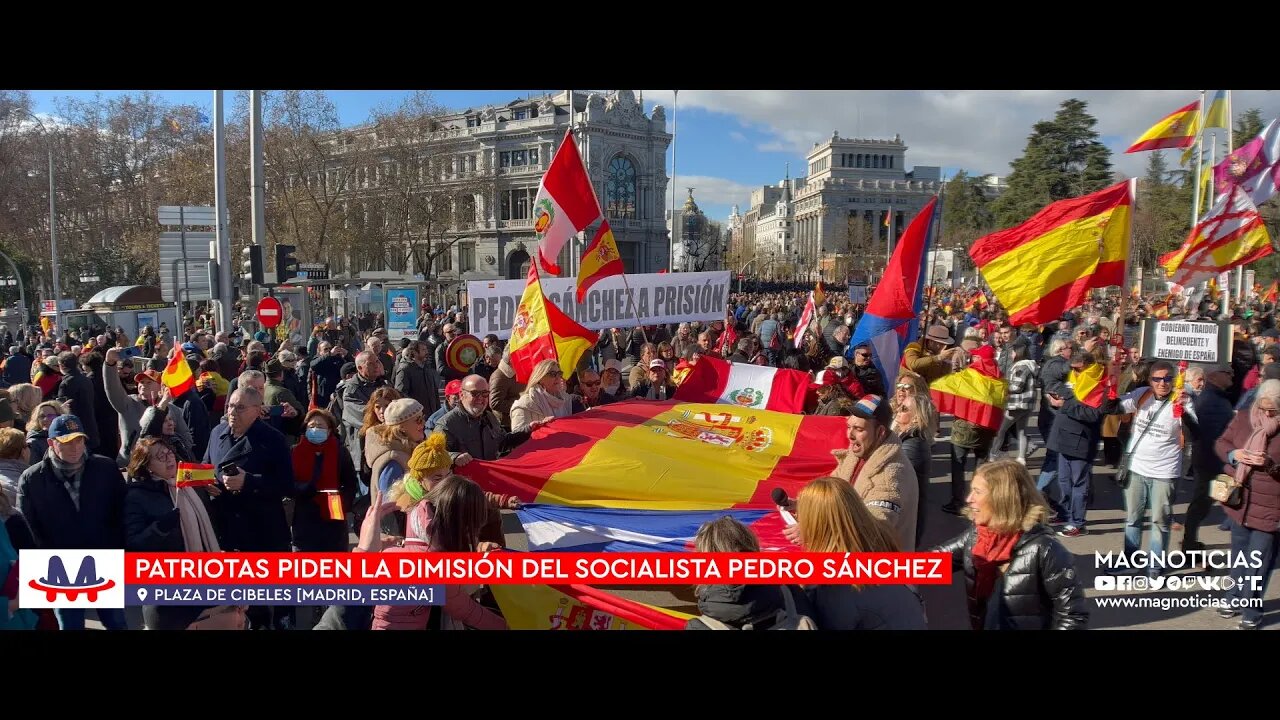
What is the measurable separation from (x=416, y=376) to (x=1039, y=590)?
7432mm

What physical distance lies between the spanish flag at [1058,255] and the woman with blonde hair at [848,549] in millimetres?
4518

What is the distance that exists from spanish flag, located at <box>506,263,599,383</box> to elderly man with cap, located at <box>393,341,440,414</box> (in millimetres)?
1699

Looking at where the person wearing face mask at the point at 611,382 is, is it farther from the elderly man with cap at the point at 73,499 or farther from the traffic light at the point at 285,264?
the traffic light at the point at 285,264

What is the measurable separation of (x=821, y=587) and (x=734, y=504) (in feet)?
7.64

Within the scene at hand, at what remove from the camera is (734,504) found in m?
5.50

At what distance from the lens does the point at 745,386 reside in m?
8.33

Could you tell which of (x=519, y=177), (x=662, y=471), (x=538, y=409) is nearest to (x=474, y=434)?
(x=538, y=409)

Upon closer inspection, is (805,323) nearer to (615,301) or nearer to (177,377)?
(615,301)

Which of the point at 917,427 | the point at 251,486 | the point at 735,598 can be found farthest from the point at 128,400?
the point at 917,427

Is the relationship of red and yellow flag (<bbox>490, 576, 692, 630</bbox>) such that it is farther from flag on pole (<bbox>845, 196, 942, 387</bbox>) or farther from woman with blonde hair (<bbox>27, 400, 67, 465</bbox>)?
flag on pole (<bbox>845, 196, 942, 387</bbox>)

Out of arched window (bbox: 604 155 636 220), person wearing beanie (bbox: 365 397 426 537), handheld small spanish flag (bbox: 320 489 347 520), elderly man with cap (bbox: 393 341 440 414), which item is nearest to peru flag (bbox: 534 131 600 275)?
elderly man with cap (bbox: 393 341 440 414)

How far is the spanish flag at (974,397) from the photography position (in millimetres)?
7715

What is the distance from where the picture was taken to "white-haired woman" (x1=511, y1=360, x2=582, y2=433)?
6840mm

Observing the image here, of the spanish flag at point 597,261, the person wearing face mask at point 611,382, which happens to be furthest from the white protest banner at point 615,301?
the person wearing face mask at point 611,382
